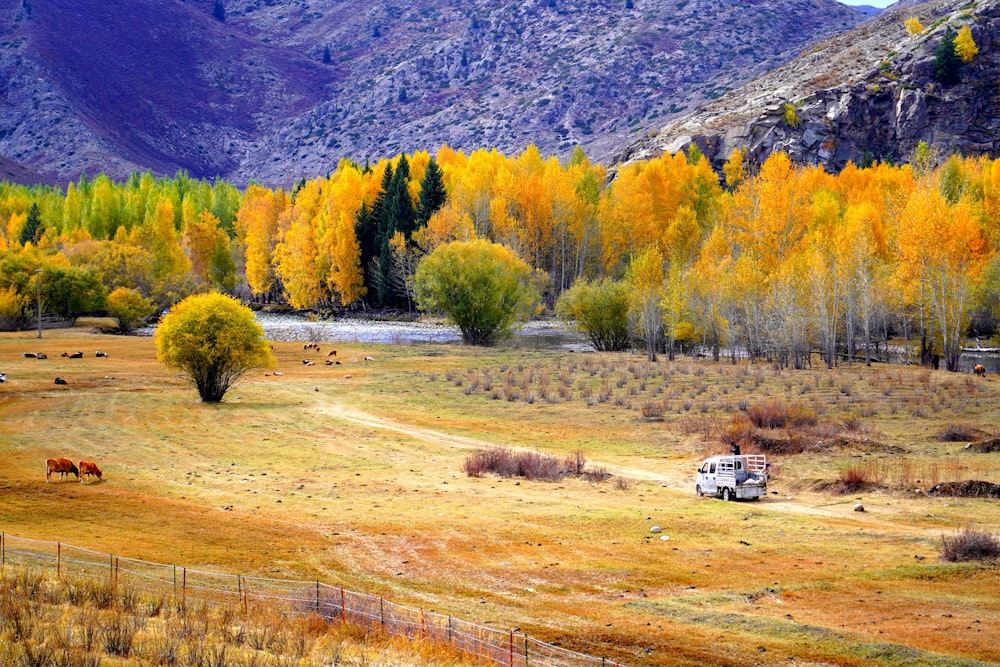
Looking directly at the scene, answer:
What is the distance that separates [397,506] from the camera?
2331 cm

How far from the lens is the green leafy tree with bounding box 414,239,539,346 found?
71.8 m

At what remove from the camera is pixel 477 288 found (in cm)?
7200

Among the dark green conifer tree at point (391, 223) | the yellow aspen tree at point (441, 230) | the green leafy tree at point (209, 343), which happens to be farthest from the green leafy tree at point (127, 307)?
the green leafy tree at point (209, 343)

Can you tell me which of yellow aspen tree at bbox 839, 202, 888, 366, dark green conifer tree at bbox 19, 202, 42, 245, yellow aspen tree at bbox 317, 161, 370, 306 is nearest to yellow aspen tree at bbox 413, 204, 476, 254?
yellow aspen tree at bbox 317, 161, 370, 306

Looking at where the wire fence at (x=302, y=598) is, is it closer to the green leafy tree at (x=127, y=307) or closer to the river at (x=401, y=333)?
the river at (x=401, y=333)

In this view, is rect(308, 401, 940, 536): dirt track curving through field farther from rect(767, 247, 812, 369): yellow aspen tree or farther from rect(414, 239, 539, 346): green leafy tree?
rect(767, 247, 812, 369): yellow aspen tree

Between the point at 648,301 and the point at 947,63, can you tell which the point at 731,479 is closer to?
the point at 648,301

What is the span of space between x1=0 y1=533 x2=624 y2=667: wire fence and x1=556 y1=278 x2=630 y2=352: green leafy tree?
184 ft

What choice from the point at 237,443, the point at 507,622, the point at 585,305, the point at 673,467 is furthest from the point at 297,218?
the point at 507,622

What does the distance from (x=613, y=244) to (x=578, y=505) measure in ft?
243

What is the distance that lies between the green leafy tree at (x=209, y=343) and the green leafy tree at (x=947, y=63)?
360 ft

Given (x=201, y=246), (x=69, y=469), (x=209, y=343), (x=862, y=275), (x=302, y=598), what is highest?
(x=201, y=246)

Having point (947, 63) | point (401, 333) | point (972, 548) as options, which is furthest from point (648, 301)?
point (947, 63)

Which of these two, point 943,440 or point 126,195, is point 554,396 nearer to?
point 943,440
